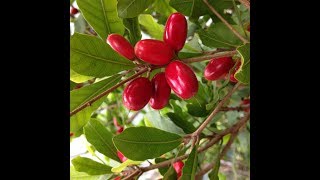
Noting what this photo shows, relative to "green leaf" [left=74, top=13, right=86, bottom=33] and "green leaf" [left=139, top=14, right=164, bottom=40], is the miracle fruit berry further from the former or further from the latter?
"green leaf" [left=74, top=13, right=86, bottom=33]

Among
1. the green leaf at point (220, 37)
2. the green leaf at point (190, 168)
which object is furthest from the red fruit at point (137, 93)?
the green leaf at point (220, 37)

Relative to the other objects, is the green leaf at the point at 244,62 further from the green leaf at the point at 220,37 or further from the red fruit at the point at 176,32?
the green leaf at the point at 220,37

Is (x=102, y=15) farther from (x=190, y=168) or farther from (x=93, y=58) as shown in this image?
(x=190, y=168)

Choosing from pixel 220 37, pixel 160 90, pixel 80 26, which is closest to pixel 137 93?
pixel 160 90

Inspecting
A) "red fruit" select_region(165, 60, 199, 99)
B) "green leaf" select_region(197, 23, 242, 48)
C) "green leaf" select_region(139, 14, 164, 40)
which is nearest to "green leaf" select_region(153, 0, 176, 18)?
"green leaf" select_region(139, 14, 164, 40)
